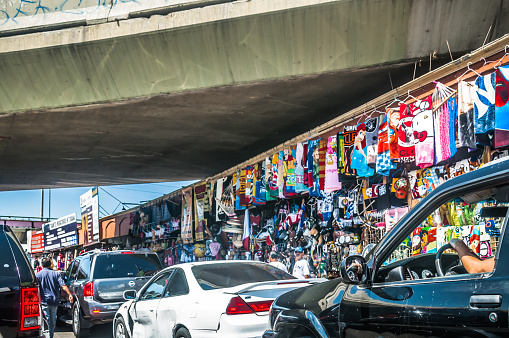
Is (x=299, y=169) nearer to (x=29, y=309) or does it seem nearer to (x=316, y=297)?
(x=29, y=309)

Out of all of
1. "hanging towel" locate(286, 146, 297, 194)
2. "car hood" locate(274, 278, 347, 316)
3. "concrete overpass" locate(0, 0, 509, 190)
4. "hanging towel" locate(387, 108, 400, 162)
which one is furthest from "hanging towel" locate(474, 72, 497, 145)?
→ "hanging towel" locate(286, 146, 297, 194)

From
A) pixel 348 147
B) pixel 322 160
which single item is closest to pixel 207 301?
pixel 348 147

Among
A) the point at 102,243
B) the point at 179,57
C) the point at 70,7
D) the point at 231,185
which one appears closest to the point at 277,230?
the point at 231,185

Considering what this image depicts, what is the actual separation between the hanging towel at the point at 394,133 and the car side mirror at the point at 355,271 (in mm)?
5389

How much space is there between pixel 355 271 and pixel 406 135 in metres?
5.44

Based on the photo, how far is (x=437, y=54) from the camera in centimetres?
1080

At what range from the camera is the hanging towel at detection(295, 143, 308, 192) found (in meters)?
11.5

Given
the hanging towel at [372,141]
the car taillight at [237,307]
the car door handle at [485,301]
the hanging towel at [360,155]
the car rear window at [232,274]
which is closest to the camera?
the car door handle at [485,301]

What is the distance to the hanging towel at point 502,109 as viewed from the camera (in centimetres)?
679

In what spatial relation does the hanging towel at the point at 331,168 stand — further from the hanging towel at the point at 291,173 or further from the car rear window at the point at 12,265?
the car rear window at the point at 12,265

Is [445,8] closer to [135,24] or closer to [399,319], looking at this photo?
[135,24]

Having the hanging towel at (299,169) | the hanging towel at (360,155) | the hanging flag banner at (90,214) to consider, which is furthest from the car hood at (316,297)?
the hanging flag banner at (90,214)

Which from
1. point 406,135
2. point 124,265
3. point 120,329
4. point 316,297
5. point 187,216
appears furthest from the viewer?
point 187,216

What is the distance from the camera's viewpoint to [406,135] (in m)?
8.56
